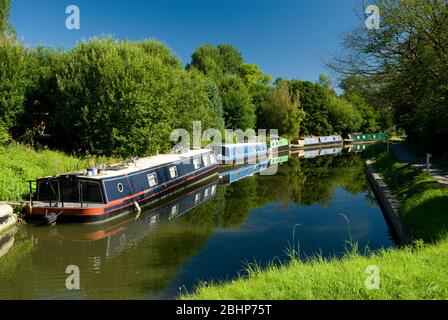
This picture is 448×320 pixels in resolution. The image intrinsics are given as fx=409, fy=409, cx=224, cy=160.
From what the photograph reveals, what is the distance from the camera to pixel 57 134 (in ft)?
75.2

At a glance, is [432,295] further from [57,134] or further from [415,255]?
[57,134]

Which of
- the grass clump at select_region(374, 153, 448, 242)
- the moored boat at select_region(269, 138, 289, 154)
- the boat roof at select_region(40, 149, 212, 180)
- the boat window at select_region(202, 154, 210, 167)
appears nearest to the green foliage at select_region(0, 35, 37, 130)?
the boat roof at select_region(40, 149, 212, 180)

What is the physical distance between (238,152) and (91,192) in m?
19.2

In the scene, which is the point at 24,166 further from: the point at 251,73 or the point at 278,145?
the point at 251,73

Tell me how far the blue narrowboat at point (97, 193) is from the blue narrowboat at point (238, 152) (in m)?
12.2

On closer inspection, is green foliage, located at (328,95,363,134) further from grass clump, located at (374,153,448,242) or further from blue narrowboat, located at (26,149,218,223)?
blue narrowboat, located at (26,149,218,223)

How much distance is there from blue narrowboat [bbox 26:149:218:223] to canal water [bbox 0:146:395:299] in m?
0.41

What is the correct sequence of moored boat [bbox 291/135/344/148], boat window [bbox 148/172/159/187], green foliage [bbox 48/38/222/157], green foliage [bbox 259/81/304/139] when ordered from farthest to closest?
moored boat [bbox 291/135/344/148] < green foliage [bbox 259/81/304/139] < green foliage [bbox 48/38/222/157] < boat window [bbox 148/172/159/187]

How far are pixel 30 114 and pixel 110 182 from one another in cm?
1078

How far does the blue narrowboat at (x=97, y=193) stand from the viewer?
42.8 ft

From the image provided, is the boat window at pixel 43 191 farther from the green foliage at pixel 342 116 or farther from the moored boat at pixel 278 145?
the green foliage at pixel 342 116

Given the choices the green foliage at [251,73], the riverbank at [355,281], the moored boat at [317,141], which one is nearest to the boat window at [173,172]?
the riverbank at [355,281]

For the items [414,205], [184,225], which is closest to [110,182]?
[184,225]

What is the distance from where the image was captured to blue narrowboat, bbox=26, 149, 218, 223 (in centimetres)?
1305
